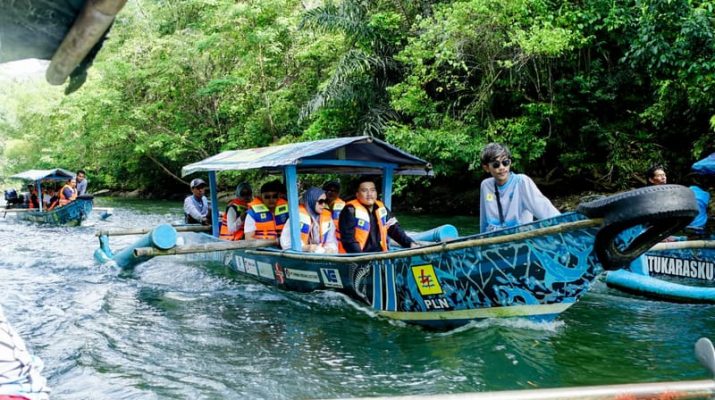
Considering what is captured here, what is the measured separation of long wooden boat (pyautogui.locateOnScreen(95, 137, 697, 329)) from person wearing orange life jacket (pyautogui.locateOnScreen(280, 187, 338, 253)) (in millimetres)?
245

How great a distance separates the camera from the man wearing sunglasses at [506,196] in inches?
197

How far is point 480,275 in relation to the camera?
15.6 feet

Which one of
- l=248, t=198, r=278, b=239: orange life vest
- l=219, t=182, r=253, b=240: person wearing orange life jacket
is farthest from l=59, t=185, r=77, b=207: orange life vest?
l=248, t=198, r=278, b=239: orange life vest

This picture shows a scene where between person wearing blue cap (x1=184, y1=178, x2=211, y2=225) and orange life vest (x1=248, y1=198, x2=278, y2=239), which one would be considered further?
person wearing blue cap (x1=184, y1=178, x2=211, y2=225)

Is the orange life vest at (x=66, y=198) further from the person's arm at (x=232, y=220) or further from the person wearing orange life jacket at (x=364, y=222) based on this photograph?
the person wearing orange life jacket at (x=364, y=222)

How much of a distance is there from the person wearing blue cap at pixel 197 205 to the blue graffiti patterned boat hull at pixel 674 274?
7.12m

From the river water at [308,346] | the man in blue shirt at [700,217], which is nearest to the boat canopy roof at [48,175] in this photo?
the river water at [308,346]

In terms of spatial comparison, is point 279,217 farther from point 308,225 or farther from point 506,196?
point 506,196

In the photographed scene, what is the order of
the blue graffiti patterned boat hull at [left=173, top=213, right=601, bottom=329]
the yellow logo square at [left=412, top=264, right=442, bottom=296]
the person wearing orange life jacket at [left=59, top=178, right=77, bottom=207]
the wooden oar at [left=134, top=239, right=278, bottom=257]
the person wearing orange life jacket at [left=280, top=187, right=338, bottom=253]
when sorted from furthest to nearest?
the person wearing orange life jacket at [left=59, top=178, right=77, bottom=207] < the wooden oar at [left=134, top=239, right=278, bottom=257] < the person wearing orange life jacket at [left=280, top=187, right=338, bottom=253] < the yellow logo square at [left=412, top=264, right=442, bottom=296] < the blue graffiti patterned boat hull at [left=173, top=213, right=601, bottom=329]

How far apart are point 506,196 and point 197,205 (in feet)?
24.1

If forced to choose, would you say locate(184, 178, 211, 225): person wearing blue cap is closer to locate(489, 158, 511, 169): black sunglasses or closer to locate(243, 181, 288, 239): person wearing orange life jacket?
Result: locate(243, 181, 288, 239): person wearing orange life jacket

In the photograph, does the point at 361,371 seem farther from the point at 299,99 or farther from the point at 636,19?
the point at 299,99

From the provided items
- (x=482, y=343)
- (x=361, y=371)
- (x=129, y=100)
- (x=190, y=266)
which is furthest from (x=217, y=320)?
(x=129, y=100)

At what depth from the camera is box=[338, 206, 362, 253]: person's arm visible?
6391mm
